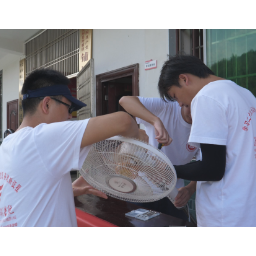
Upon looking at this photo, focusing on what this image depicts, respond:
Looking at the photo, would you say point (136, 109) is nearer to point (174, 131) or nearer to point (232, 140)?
point (174, 131)

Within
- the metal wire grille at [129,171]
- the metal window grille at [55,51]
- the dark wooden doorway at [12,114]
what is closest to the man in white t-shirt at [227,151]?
the metal wire grille at [129,171]

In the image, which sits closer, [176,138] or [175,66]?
[175,66]

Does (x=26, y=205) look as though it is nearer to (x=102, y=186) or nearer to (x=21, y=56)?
(x=102, y=186)

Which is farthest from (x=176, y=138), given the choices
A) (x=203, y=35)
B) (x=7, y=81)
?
(x=7, y=81)

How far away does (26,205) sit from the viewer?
869mm

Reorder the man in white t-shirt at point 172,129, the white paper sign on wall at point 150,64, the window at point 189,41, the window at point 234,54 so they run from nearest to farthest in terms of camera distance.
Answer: the man in white t-shirt at point 172,129
the window at point 234,54
the window at point 189,41
the white paper sign on wall at point 150,64

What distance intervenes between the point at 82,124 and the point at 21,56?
745cm

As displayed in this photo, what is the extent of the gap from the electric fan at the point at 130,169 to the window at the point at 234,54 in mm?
1935

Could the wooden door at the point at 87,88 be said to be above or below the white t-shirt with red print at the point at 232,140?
above

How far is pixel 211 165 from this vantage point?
2.97 feet

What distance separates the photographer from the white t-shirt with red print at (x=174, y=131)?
1739mm

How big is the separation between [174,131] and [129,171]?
95cm

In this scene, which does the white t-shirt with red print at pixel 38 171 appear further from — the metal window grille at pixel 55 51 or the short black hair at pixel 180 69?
the metal window grille at pixel 55 51

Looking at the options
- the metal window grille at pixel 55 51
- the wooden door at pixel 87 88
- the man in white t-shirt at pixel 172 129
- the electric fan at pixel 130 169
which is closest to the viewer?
the electric fan at pixel 130 169
